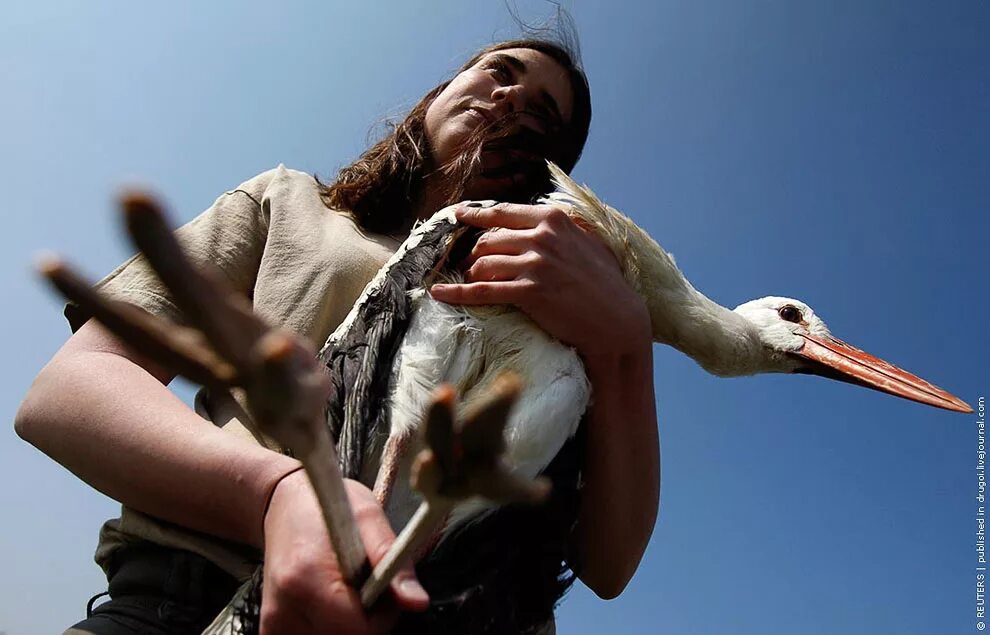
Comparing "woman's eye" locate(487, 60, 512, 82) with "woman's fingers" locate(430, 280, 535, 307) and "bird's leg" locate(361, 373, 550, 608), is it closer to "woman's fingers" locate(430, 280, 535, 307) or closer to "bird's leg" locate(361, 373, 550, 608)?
"woman's fingers" locate(430, 280, 535, 307)

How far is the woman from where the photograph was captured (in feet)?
2.91

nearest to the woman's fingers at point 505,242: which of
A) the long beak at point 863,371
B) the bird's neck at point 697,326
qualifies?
the bird's neck at point 697,326

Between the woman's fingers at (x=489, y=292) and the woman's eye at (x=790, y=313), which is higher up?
the woman's eye at (x=790, y=313)

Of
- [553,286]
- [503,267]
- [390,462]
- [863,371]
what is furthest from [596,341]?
[863,371]

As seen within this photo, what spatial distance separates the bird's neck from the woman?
47 centimetres

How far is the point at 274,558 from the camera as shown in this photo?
0.75 metres

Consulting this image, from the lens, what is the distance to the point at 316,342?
5.01 ft

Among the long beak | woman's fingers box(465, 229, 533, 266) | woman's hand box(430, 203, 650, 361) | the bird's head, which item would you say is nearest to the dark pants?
woman's hand box(430, 203, 650, 361)

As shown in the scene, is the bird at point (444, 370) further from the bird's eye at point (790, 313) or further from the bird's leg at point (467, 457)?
the bird's eye at point (790, 313)

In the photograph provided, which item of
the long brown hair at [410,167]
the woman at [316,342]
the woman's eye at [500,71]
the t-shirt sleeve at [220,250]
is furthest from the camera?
the woman's eye at [500,71]

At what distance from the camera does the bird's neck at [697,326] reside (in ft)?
6.76

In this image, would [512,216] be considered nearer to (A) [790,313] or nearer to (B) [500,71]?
(B) [500,71]

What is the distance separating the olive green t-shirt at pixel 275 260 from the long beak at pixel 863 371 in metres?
1.78

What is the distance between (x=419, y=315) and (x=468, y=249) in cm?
23
